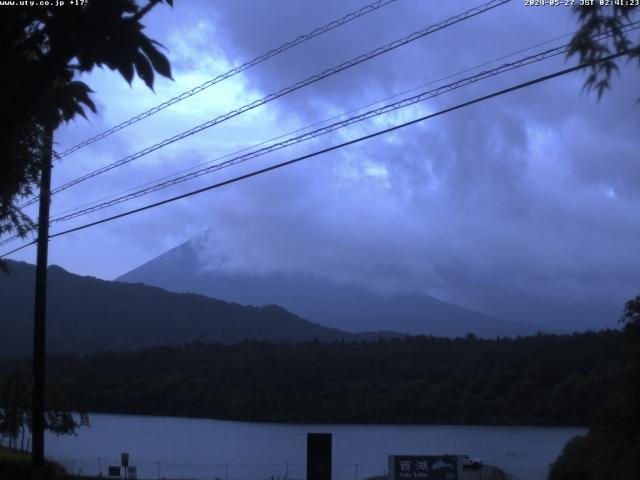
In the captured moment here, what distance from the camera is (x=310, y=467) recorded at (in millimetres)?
14258

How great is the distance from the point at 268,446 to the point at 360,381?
85.6 ft

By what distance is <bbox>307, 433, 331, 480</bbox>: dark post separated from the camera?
562 inches

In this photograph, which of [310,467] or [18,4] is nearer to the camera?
[18,4]

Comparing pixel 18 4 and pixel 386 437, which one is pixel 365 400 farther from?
pixel 18 4

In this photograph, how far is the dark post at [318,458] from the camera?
562 inches

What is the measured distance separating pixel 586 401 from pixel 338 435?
19925 millimetres

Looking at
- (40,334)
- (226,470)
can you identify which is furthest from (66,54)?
(226,470)

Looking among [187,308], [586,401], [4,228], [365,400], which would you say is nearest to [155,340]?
[187,308]

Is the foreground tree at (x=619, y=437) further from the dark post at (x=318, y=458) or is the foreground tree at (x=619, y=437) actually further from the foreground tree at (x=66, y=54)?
the foreground tree at (x=66, y=54)

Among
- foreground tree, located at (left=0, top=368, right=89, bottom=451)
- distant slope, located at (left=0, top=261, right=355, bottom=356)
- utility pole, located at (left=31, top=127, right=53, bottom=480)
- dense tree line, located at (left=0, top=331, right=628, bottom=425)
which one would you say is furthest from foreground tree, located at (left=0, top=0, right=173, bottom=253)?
distant slope, located at (left=0, top=261, right=355, bottom=356)

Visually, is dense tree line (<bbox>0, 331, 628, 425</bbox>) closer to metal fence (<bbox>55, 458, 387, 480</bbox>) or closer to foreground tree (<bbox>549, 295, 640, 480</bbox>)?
metal fence (<bbox>55, 458, 387, 480</bbox>)

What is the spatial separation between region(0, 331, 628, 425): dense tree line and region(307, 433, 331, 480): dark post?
51488mm

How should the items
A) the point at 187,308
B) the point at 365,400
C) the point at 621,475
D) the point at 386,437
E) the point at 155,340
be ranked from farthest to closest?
1. the point at 187,308
2. the point at 155,340
3. the point at 365,400
4. the point at 386,437
5. the point at 621,475

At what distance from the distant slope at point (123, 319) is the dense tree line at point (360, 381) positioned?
10.3 meters
